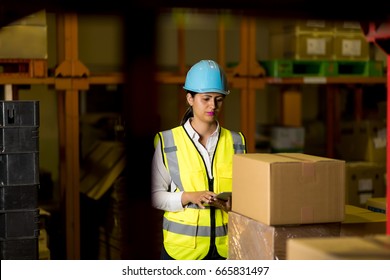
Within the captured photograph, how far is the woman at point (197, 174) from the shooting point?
436cm

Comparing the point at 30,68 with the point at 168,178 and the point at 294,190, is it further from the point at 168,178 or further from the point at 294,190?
the point at 294,190

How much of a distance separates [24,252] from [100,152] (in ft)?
9.62

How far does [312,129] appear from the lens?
29.0 feet

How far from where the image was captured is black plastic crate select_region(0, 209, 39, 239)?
14.8 ft

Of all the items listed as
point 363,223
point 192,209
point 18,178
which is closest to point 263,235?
point 363,223

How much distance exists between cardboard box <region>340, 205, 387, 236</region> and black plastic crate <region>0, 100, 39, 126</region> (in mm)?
1922

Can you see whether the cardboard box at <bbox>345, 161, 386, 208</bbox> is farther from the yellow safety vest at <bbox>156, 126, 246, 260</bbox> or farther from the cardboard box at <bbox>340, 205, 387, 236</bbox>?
the cardboard box at <bbox>340, 205, 387, 236</bbox>

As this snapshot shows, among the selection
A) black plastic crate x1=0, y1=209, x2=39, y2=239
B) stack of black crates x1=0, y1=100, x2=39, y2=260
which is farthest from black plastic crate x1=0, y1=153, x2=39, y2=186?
black plastic crate x1=0, y1=209, x2=39, y2=239

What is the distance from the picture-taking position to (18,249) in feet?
14.9

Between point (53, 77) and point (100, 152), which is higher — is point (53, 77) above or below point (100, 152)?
above

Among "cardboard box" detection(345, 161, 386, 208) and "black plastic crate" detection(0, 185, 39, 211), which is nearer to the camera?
"black plastic crate" detection(0, 185, 39, 211)

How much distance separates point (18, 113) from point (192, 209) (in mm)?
1186

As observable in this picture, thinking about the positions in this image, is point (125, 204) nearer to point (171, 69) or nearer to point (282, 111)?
point (282, 111)
